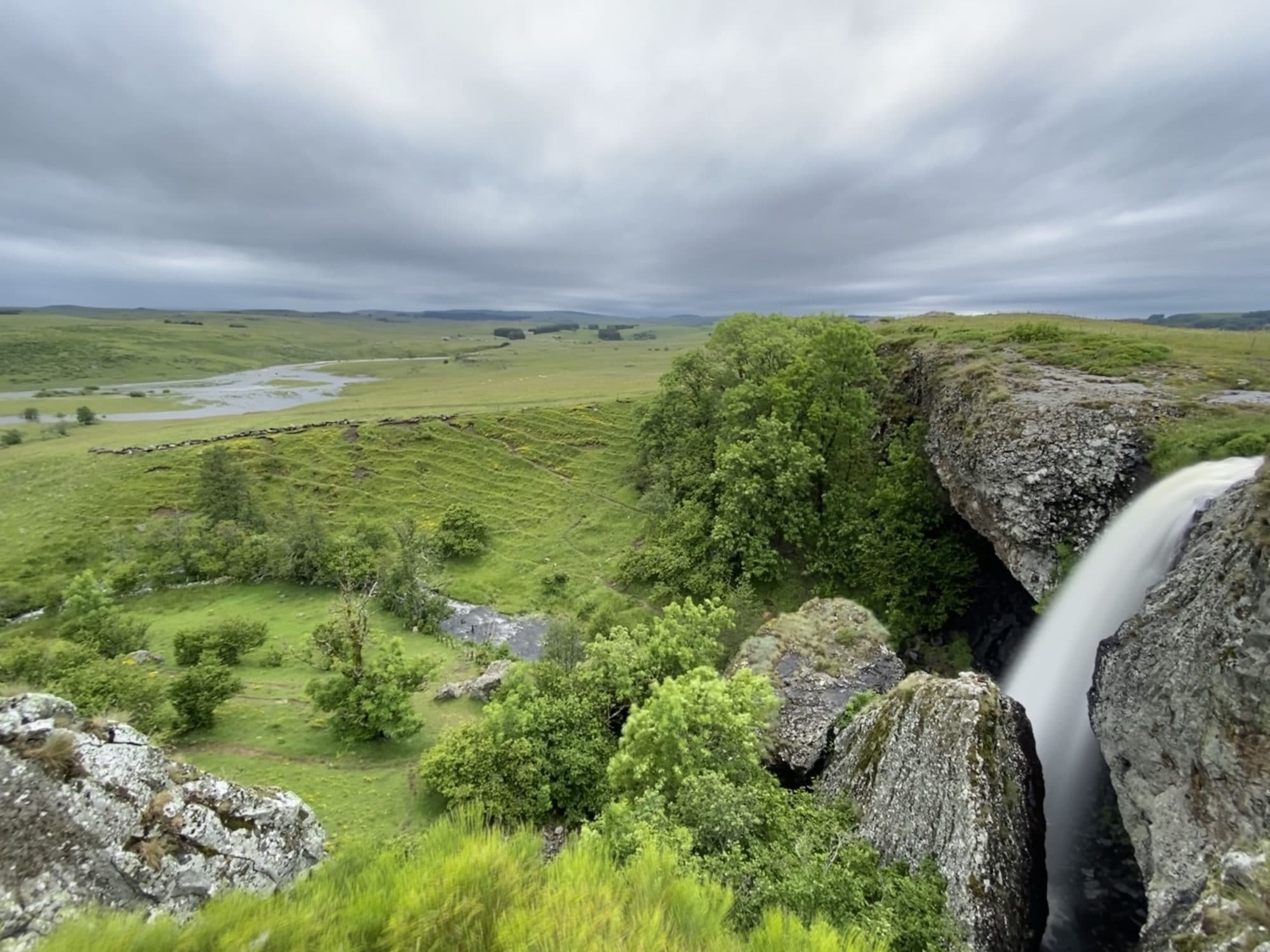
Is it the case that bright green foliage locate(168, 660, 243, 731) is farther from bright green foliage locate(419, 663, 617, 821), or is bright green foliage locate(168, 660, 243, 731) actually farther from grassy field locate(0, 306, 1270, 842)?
bright green foliage locate(419, 663, 617, 821)

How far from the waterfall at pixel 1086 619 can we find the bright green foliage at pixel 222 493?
56245 mm

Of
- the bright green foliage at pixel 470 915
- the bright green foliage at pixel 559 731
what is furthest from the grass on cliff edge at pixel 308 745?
the bright green foliage at pixel 470 915

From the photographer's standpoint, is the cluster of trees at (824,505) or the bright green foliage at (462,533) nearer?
the cluster of trees at (824,505)

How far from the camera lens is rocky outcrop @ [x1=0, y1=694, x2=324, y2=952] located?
276 inches

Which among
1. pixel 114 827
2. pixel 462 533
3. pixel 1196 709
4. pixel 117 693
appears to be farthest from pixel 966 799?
pixel 462 533

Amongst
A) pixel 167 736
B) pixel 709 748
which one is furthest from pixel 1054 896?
pixel 167 736

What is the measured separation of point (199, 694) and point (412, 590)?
1743 cm

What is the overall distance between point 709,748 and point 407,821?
1089 centimetres

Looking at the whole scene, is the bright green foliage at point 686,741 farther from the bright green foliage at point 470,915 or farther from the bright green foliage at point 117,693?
the bright green foliage at point 117,693

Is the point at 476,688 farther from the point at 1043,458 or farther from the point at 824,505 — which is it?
the point at 1043,458

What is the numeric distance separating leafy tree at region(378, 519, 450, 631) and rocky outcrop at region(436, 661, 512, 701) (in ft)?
35.2

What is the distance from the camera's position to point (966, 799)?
521 inches

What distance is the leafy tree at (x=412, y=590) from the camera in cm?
3922

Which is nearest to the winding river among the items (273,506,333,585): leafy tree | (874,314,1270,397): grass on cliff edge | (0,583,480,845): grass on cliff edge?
(273,506,333,585): leafy tree
